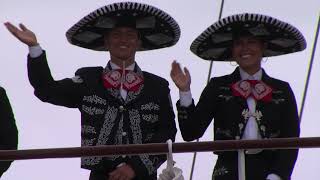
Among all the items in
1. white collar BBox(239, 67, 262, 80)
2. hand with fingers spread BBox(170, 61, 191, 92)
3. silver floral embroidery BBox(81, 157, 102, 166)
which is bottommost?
silver floral embroidery BBox(81, 157, 102, 166)

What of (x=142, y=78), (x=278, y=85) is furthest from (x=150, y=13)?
(x=278, y=85)

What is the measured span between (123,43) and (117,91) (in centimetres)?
19

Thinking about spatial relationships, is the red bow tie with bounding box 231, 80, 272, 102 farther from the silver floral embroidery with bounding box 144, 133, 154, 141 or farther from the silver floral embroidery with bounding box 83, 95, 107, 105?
the silver floral embroidery with bounding box 83, 95, 107, 105

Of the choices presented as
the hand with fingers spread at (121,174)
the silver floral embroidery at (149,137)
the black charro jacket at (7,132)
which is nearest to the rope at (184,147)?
the hand with fingers spread at (121,174)

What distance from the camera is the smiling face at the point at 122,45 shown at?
4.74m

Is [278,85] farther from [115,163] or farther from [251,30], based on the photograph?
[115,163]

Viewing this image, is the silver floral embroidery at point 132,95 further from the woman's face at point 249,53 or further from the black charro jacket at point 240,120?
the woman's face at point 249,53

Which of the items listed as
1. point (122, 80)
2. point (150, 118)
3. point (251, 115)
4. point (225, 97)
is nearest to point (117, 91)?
point (122, 80)

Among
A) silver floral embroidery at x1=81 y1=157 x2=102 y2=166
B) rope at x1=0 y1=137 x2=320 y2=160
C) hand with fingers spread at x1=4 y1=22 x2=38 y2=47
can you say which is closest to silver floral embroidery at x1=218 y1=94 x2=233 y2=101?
rope at x1=0 y1=137 x2=320 y2=160

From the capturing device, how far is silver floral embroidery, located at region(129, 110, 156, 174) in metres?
4.59

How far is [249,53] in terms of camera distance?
473 cm

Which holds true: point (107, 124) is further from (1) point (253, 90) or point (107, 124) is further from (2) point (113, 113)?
(1) point (253, 90)

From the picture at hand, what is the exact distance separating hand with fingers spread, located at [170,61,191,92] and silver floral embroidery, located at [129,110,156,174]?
26cm

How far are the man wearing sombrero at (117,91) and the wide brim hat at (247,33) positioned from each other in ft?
0.54
